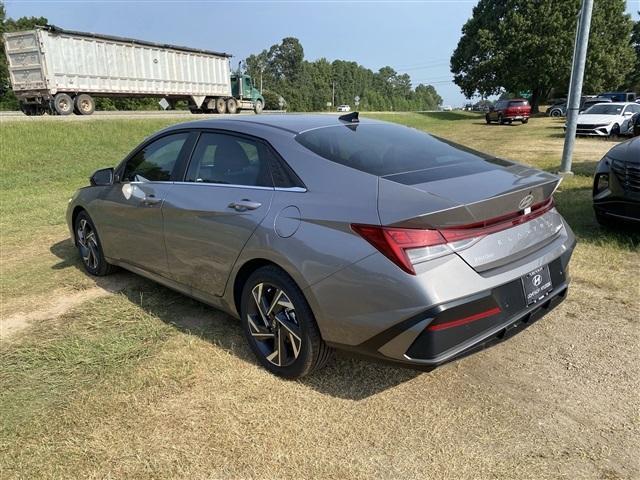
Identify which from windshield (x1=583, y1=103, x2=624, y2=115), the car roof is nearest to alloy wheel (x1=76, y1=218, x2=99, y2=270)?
the car roof

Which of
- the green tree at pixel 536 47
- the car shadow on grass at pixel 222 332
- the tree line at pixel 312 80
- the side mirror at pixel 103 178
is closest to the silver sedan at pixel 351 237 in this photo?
the car shadow on grass at pixel 222 332

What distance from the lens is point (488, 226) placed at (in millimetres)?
2533

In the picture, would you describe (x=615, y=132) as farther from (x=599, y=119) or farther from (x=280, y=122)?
(x=280, y=122)

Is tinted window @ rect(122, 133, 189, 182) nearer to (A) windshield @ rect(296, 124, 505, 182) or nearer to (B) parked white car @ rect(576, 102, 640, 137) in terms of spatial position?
(A) windshield @ rect(296, 124, 505, 182)

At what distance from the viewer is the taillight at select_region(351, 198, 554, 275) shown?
234 cm

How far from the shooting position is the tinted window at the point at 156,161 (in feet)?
12.7

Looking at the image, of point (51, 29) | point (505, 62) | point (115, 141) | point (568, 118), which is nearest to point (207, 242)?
point (568, 118)

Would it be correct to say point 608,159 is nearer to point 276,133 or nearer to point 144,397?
point 276,133

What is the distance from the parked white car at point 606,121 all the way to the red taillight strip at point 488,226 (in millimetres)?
19944

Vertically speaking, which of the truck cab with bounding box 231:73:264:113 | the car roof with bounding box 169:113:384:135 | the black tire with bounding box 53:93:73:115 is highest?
the truck cab with bounding box 231:73:264:113

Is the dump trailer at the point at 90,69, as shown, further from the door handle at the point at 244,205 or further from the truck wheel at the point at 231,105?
the door handle at the point at 244,205

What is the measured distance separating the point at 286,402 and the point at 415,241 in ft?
3.98

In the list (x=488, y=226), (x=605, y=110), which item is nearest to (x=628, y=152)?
(x=488, y=226)

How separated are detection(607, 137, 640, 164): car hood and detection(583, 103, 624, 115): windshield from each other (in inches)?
705
